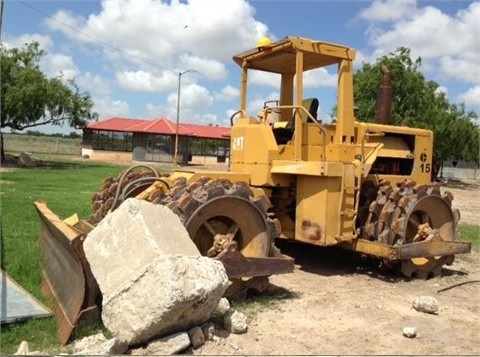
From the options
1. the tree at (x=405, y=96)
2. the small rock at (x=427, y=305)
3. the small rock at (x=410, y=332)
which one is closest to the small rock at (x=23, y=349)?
the small rock at (x=410, y=332)

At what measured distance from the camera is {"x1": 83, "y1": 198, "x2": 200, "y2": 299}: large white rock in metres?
4.47

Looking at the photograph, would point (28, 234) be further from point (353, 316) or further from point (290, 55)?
point (353, 316)

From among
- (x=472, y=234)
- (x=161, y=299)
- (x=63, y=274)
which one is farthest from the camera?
(x=472, y=234)

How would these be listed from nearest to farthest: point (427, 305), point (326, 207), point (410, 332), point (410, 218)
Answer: point (410, 332)
point (427, 305)
point (326, 207)
point (410, 218)

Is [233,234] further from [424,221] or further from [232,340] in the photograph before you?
[424,221]

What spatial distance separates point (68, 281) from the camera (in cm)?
538

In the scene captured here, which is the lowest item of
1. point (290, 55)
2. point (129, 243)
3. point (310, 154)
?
point (129, 243)

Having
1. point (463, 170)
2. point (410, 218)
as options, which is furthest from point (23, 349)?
point (463, 170)

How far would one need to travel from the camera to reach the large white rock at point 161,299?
13.7 feet

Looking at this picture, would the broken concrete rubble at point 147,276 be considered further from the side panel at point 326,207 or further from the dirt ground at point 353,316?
the side panel at point 326,207

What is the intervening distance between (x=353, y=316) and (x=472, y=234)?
290 inches

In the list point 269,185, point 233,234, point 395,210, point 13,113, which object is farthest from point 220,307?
point 13,113

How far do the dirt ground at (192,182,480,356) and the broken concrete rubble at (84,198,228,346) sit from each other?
1.45ft

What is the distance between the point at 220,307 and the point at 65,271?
156 centimetres
